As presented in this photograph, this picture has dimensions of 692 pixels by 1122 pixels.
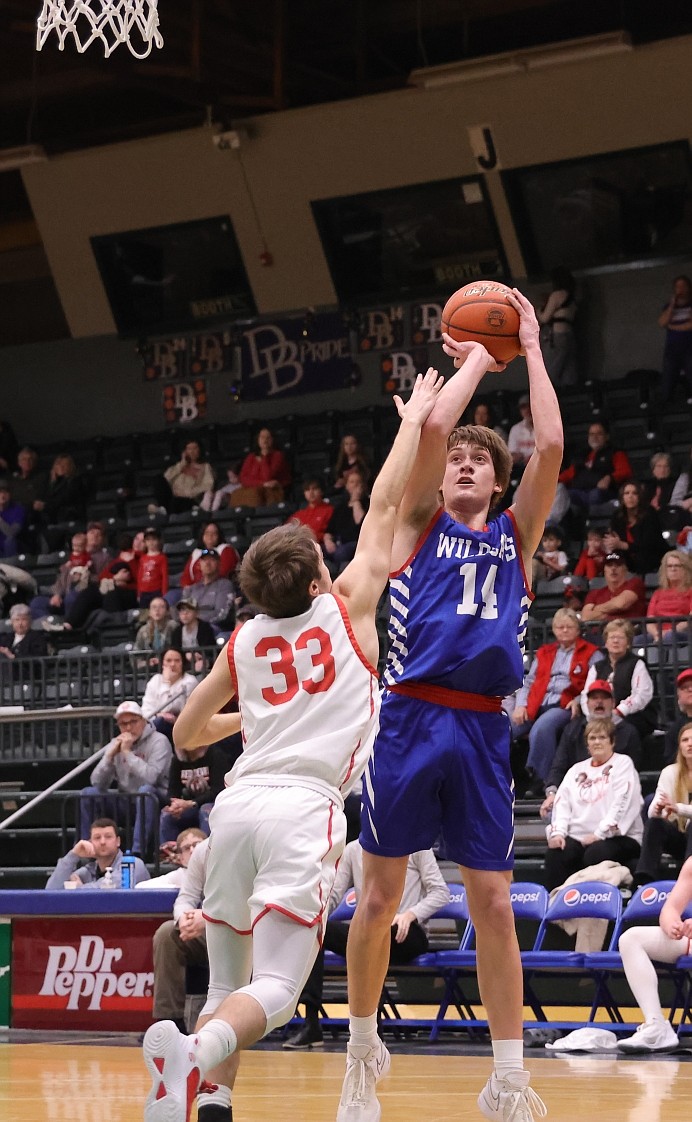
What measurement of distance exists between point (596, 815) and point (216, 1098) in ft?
21.0

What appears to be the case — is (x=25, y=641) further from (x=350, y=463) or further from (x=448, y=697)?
(x=448, y=697)

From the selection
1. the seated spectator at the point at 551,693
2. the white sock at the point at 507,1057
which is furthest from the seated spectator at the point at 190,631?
the white sock at the point at 507,1057

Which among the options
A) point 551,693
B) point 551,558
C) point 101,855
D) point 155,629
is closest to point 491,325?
point 101,855

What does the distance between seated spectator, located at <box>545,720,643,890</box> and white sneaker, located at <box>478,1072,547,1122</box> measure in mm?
5368

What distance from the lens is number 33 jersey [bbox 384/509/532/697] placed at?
5094mm

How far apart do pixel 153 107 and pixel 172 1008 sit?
17239 mm

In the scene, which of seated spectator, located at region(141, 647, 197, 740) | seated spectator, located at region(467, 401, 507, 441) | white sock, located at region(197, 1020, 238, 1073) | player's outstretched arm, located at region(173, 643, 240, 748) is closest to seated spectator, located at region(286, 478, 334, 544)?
seated spectator, located at region(467, 401, 507, 441)

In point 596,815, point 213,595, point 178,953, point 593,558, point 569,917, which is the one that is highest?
point 593,558

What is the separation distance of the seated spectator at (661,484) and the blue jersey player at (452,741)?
34.4ft

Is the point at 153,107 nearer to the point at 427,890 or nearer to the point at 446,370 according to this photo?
the point at 446,370

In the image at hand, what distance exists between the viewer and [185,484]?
20.4 m

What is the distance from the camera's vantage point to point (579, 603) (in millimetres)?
14180

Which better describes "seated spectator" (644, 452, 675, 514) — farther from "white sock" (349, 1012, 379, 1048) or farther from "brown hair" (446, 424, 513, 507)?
"white sock" (349, 1012, 379, 1048)

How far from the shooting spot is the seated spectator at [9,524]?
67.9ft
